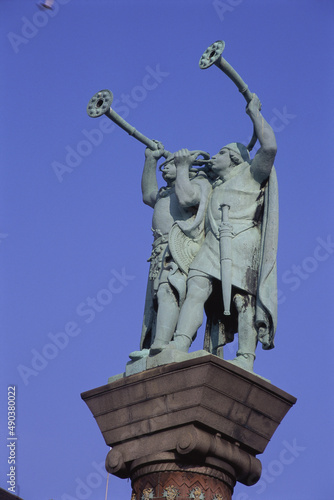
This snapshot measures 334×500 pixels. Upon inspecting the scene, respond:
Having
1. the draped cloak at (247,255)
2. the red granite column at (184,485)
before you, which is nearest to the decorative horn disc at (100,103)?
the draped cloak at (247,255)

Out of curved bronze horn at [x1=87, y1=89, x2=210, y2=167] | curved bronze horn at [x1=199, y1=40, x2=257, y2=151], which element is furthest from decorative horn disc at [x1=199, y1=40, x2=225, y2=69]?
curved bronze horn at [x1=87, y1=89, x2=210, y2=167]

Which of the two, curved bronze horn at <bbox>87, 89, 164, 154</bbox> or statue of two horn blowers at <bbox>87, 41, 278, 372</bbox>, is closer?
statue of two horn blowers at <bbox>87, 41, 278, 372</bbox>

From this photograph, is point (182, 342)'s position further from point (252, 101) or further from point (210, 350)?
point (252, 101)

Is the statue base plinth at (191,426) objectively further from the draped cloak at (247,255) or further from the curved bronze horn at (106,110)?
the curved bronze horn at (106,110)

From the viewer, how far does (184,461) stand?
14016mm

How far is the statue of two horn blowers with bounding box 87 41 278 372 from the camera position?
50.1 feet

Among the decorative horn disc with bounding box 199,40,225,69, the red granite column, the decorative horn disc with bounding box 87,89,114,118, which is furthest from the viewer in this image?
the decorative horn disc with bounding box 87,89,114,118

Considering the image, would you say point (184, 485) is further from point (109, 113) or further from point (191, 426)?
point (109, 113)

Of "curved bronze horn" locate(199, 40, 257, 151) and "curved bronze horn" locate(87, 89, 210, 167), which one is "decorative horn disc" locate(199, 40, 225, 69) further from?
"curved bronze horn" locate(87, 89, 210, 167)

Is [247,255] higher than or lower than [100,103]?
lower

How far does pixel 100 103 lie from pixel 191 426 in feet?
18.7

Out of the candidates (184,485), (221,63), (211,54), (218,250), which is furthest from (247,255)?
(184,485)

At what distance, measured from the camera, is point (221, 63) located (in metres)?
15.8

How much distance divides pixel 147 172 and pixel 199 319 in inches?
130
